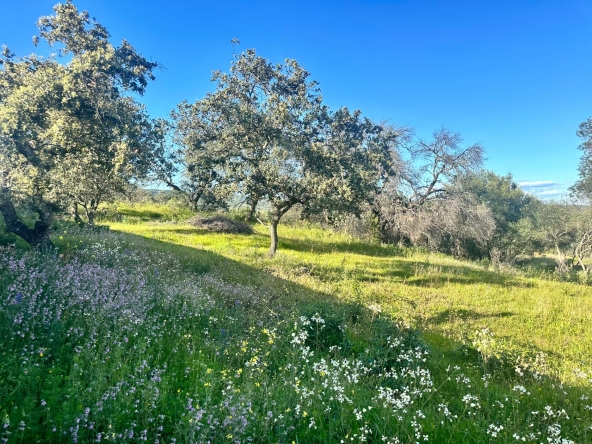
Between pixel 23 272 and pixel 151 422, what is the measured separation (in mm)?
3866

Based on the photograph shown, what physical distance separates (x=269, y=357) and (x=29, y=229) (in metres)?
7.89

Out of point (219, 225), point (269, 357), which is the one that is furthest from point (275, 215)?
point (269, 357)

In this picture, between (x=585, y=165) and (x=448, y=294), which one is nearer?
(x=448, y=294)

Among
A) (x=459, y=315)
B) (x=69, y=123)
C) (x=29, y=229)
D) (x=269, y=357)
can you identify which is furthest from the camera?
(x=459, y=315)

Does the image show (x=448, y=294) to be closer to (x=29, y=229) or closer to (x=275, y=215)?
(x=275, y=215)

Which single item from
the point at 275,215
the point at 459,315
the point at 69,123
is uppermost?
the point at 69,123

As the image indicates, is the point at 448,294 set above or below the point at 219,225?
below

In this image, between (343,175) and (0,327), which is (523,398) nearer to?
(0,327)

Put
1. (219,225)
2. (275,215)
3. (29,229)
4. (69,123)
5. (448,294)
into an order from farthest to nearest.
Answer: (219,225) → (275,215) → (448,294) → (29,229) → (69,123)

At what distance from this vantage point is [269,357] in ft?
15.2

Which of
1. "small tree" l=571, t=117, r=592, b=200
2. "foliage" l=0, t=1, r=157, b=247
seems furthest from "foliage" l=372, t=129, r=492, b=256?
"foliage" l=0, t=1, r=157, b=247

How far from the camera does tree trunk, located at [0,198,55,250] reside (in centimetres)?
841

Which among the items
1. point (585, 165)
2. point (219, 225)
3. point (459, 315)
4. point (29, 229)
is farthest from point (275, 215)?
point (585, 165)

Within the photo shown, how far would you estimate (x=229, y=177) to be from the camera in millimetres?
14406
